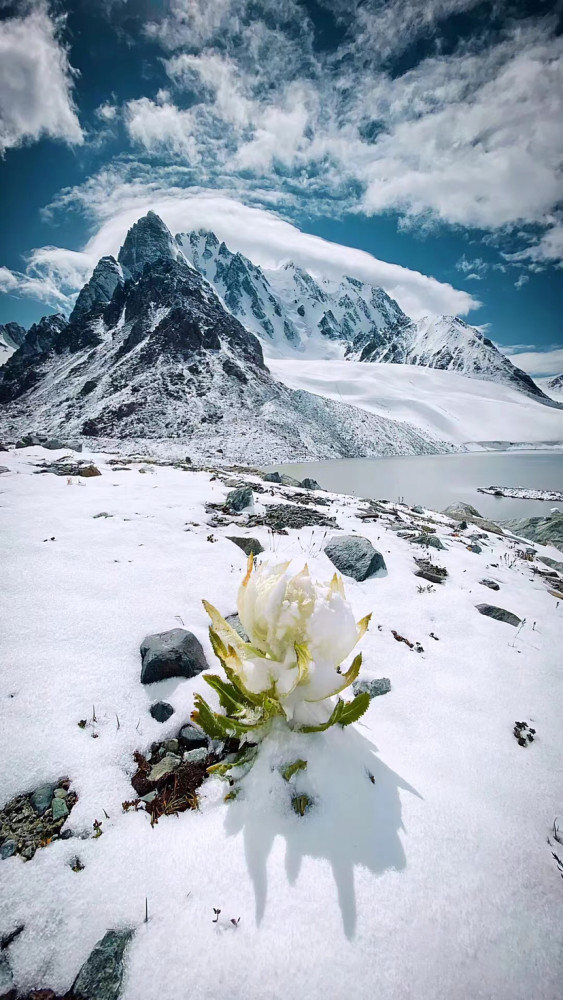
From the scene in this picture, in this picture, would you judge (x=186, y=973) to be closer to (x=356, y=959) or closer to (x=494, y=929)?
(x=356, y=959)

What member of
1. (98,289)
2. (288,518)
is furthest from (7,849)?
(98,289)

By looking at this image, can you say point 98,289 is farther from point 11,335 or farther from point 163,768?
point 11,335

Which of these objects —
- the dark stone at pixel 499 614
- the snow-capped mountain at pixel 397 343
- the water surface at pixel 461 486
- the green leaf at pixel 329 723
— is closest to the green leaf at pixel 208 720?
the green leaf at pixel 329 723

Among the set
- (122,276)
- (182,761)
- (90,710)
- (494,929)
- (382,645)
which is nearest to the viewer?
(494,929)

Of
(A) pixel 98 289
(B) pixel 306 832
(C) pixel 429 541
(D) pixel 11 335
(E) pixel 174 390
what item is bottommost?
(B) pixel 306 832

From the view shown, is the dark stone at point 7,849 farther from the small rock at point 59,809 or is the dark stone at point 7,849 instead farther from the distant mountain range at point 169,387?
the distant mountain range at point 169,387

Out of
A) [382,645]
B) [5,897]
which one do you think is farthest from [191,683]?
[382,645]
